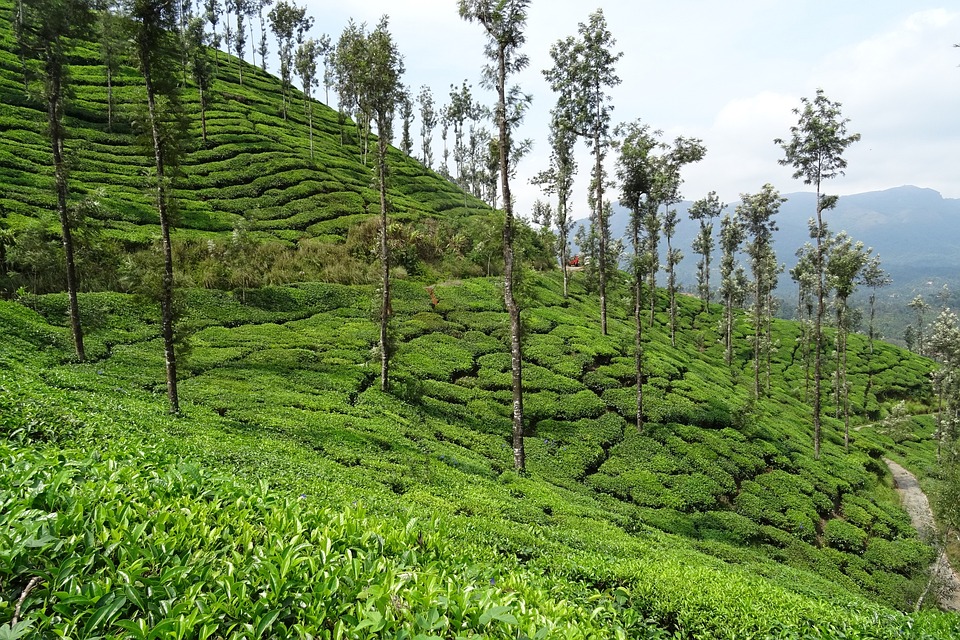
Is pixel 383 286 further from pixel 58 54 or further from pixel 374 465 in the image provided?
pixel 58 54

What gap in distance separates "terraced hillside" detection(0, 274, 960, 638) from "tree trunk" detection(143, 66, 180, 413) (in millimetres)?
1350

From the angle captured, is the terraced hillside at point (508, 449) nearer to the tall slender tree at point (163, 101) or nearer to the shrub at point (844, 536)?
the shrub at point (844, 536)

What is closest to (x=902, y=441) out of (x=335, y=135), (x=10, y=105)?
(x=335, y=135)

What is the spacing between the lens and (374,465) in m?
14.9

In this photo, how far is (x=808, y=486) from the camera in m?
26.2

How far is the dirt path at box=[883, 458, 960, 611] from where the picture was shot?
76.5 ft

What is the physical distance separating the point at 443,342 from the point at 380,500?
20.8 m

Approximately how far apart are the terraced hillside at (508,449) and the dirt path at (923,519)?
4.37 feet

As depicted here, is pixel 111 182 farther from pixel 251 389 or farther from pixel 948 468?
pixel 948 468

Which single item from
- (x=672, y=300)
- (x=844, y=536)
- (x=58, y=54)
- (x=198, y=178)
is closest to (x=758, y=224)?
(x=672, y=300)

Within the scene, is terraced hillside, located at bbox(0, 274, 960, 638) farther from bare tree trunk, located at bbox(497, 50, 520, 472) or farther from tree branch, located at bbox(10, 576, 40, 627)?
bare tree trunk, located at bbox(497, 50, 520, 472)

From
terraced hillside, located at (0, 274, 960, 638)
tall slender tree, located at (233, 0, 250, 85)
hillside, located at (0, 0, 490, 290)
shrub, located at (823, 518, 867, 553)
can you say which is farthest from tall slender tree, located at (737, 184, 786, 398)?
tall slender tree, located at (233, 0, 250, 85)

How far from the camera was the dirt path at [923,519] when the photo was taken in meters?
23.3

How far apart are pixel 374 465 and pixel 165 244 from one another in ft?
36.6
